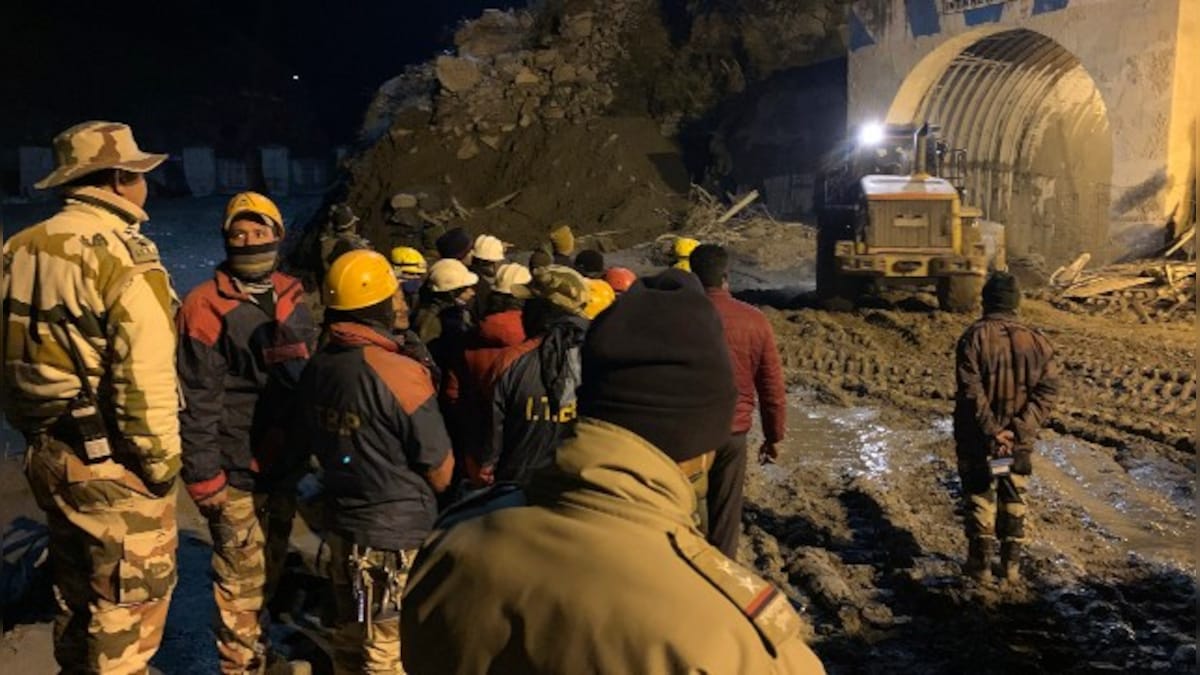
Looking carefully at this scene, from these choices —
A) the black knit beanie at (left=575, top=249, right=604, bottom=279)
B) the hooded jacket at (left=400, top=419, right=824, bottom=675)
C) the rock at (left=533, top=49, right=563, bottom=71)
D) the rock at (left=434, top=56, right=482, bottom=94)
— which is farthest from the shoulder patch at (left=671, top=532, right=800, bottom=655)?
the rock at (left=533, top=49, right=563, bottom=71)

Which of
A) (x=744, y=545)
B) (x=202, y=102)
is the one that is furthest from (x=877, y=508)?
(x=202, y=102)

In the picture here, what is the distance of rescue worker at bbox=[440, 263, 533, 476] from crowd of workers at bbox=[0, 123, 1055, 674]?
13mm

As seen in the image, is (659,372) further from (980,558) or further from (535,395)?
(980,558)

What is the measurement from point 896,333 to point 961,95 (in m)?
9.83

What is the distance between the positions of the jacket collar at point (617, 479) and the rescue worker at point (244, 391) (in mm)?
2783

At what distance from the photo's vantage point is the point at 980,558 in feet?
17.9

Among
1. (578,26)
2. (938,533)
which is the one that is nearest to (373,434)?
(938,533)

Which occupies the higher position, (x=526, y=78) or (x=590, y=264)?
(x=526, y=78)

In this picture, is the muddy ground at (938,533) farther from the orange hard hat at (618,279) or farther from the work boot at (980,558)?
the orange hard hat at (618,279)

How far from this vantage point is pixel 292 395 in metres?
4.16

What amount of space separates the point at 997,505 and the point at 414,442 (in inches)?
137

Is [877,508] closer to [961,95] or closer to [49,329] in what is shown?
[49,329]

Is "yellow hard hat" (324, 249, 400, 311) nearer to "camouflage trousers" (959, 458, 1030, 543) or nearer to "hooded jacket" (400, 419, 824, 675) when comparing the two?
"hooded jacket" (400, 419, 824, 675)

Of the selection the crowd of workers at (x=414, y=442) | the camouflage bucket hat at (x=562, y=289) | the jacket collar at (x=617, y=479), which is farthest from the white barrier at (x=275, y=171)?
the jacket collar at (x=617, y=479)
